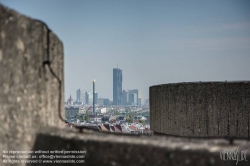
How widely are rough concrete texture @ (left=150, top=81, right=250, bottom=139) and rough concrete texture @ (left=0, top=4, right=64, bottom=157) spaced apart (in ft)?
23.3

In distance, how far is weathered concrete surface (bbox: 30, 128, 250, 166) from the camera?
2.18 metres

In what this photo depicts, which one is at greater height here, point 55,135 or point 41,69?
point 41,69

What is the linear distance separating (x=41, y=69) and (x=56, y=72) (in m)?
0.26

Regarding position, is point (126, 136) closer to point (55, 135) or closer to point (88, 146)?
point (88, 146)

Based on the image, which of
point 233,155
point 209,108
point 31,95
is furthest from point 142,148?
point 209,108

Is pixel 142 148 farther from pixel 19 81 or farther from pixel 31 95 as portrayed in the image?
pixel 19 81

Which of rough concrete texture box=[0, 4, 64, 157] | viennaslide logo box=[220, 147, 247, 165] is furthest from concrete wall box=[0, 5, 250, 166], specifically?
viennaslide logo box=[220, 147, 247, 165]

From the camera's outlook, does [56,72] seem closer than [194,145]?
No

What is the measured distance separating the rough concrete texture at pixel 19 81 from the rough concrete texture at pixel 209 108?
A: 23.3 ft

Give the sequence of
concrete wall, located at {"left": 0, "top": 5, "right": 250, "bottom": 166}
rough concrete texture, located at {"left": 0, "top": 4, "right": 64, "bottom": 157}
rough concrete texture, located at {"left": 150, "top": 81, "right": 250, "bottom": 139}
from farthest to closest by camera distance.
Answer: rough concrete texture, located at {"left": 150, "top": 81, "right": 250, "bottom": 139} → rough concrete texture, located at {"left": 0, "top": 4, "right": 64, "bottom": 157} → concrete wall, located at {"left": 0, "top": 5, "right": 250, "bottom": 166}

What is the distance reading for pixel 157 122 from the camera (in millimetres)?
10844

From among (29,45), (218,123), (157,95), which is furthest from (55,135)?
(157,95)

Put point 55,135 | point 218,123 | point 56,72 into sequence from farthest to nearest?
point 218,123
point 56,72
point 55,135

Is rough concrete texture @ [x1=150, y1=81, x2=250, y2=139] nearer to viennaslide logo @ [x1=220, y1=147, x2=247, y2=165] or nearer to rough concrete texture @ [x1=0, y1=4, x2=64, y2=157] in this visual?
rough concrete texture @ [x1=0, y1=4, x2=64, y2=157]
